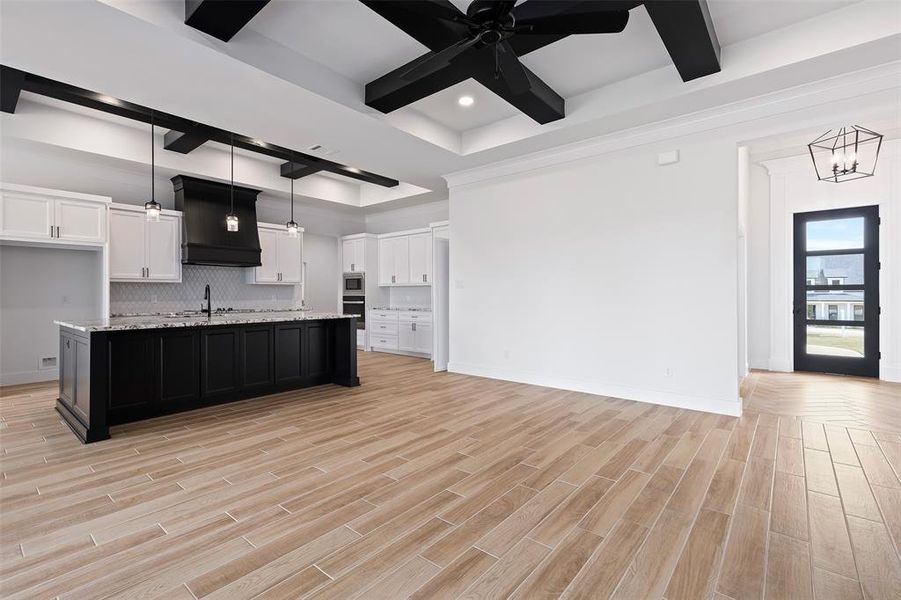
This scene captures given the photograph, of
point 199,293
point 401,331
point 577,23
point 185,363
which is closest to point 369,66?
point 577,23

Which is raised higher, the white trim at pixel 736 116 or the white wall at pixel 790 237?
the white trim at pixel 736 116

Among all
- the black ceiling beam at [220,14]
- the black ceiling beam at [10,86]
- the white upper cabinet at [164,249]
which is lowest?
the white upper cabinet at [164,249]

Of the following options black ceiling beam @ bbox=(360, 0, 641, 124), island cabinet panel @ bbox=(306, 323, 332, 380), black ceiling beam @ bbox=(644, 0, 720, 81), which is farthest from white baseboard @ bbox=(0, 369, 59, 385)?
black ceiling beam @ bbox=(644, 0, 720, 81)

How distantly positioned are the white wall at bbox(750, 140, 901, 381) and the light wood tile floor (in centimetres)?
231

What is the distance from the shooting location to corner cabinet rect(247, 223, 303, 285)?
7285 mm

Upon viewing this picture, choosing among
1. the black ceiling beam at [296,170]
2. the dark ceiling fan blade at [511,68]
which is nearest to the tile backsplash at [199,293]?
the black ceiling beam at [296,170]

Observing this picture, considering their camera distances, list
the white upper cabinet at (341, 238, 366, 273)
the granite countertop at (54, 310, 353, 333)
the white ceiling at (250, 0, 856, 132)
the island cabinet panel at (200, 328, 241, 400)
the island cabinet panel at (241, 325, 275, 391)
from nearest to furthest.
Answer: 1. the white ceiling at (250, 0, 856, 132)
2. the granite countertop at (54, 310, 353, 333)
3. the island cabinet panel at (200, 328, 241, 400)
4. the island cabinet panel at (241, 325, 275, 391)
5. the white upper cabinet at (341, 238, 366, 273)

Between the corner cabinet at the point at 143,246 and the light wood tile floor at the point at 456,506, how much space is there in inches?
89.9

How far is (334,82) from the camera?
385 cm

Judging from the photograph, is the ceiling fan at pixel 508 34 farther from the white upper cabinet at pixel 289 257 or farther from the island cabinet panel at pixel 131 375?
the white upper cabinet at pixel 289 257

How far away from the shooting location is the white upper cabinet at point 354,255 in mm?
8844

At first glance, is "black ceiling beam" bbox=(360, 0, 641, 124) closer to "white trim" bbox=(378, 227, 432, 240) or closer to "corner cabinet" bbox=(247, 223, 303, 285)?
"white trim" bbox=(378, 227, 432, 240)

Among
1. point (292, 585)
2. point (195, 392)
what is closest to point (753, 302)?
point (292, 585)

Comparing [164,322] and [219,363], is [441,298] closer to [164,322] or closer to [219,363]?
[219,363]
